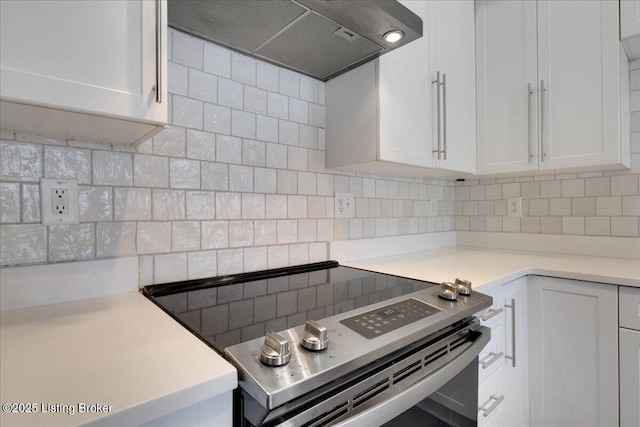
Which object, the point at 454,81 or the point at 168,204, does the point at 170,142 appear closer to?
the point at 168,204

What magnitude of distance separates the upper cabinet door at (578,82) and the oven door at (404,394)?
43.0 inches

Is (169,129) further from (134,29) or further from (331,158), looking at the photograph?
(331,158)

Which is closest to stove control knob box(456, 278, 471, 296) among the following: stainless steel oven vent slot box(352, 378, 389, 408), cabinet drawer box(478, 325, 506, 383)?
cabinet drawer box(478, 325, 506, 383)

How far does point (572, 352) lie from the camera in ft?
4.12

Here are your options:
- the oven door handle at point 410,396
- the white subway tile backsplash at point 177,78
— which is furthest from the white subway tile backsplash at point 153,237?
the oven door handle at point 410,396

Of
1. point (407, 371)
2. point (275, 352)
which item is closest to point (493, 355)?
point (407, 371)

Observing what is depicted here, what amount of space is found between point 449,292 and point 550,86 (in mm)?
1301

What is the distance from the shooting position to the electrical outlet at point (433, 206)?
80.1 inches

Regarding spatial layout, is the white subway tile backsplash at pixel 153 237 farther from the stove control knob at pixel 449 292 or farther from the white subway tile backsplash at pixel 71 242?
the stove control knob at pixel 449 292

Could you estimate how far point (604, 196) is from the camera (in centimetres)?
162

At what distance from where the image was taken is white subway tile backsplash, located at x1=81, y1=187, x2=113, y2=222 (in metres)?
0.90

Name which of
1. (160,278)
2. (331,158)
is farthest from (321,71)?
(160,278)

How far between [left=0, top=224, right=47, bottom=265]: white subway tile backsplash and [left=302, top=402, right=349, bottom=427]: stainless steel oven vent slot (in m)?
0.83

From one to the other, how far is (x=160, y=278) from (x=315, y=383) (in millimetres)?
716
